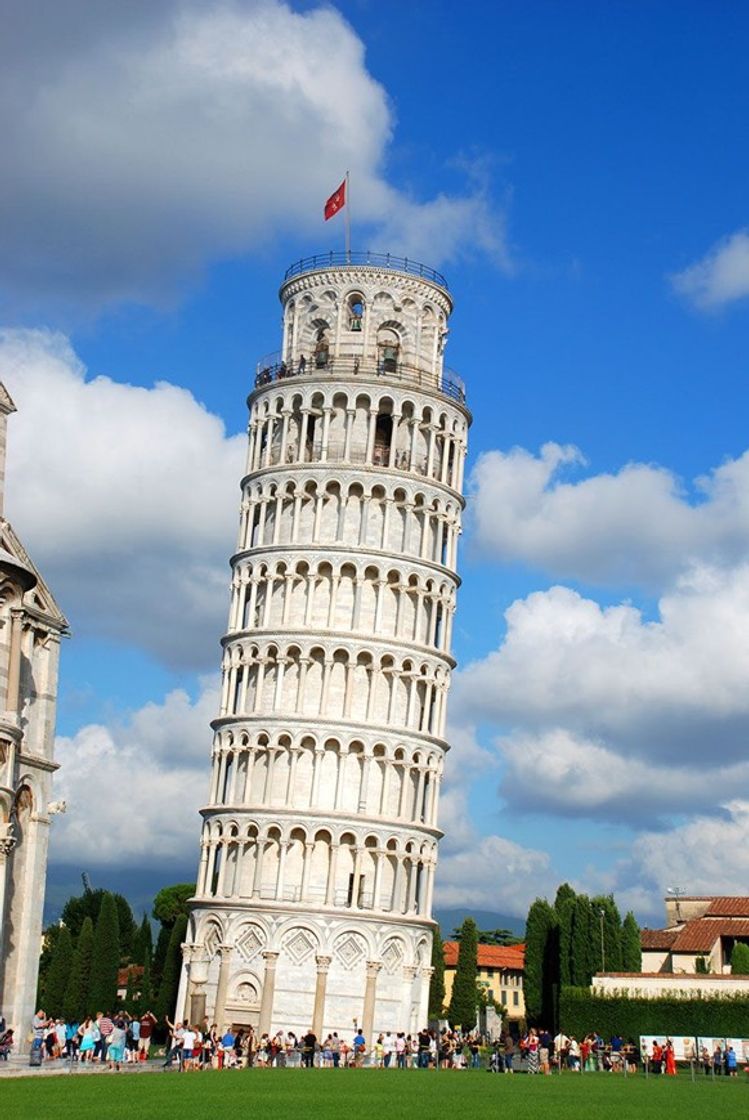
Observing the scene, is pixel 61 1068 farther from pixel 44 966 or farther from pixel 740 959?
pixel 44 966

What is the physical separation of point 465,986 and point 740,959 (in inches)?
954

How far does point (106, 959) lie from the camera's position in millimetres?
89562

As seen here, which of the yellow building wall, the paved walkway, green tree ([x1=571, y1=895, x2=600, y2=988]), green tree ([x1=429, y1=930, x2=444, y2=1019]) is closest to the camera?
the paved walkway

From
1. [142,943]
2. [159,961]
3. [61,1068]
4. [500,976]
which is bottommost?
[500,976]

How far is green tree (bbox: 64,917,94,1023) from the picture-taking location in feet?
292

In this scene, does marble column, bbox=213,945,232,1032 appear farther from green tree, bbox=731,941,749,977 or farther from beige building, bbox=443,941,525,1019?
beige building, bbox=443,941,525,1019

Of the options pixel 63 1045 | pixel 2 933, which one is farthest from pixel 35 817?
pixel 63 1045

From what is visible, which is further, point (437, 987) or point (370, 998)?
point (437, 987)

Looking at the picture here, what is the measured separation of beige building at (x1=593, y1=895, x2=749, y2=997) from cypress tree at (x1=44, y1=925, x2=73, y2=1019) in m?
33.9

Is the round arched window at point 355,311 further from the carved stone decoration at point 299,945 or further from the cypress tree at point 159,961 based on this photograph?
the cypress tree at point 159,961

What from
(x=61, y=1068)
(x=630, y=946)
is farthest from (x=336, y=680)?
(x=61, y=1068)

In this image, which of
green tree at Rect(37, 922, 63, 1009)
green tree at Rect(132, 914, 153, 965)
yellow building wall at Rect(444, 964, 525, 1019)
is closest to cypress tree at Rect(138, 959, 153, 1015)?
green tree at Rect(37, 922, 63, 1009)

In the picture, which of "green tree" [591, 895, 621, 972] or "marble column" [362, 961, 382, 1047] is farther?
"green tree" [591, 895, 621, 972]

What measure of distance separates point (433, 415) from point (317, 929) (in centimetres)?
2422
